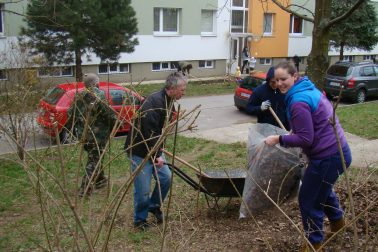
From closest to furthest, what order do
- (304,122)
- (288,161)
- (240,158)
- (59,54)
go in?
1. (304,122)
2. (288,161)
3. (240,158)
4. (59,54)

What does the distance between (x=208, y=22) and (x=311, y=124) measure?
2301 cm

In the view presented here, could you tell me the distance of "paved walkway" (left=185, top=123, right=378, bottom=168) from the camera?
8.48 metres

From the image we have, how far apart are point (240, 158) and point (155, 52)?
16084mm

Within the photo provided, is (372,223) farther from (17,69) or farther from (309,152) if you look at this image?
(17,69)

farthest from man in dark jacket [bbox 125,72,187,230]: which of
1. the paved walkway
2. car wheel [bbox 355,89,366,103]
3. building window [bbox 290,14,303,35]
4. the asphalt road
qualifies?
building window [bbox 290,14,303,35]

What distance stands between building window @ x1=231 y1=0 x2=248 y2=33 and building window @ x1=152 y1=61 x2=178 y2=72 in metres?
4.68

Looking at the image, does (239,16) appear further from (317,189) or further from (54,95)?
(317,189)

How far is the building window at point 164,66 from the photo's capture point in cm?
2439

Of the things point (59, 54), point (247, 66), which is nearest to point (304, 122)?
point (59, 54)

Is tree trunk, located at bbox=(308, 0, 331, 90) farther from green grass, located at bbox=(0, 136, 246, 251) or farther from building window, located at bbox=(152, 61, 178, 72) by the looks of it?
building window, located at bbox=(152, 61, 178, 72)

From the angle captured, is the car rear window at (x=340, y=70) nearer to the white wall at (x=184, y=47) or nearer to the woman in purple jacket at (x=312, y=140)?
the white wall at (x=184, y=47)

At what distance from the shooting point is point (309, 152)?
12.7 ft

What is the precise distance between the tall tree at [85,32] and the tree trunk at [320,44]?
36.4 feet

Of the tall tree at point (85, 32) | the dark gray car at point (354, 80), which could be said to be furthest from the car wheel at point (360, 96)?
the tall tree at point (85, 32)
